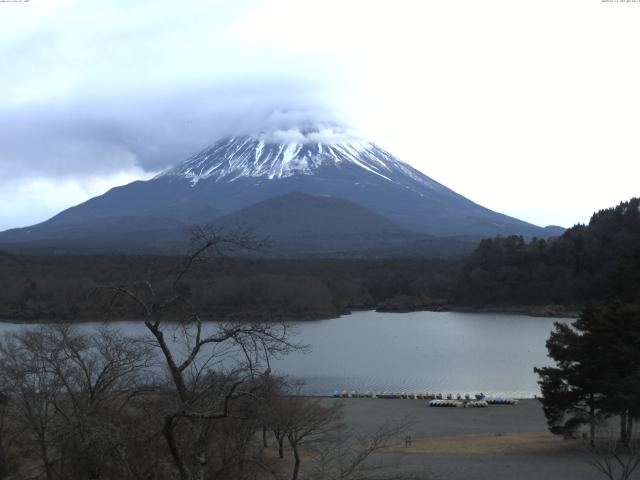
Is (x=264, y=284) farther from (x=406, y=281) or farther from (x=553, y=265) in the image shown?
(x=553, y=265)

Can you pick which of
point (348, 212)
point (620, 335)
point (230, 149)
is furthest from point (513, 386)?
point (230, 149)

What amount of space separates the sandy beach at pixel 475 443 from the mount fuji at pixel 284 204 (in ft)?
223

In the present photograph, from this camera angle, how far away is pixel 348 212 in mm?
112625

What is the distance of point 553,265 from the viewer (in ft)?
166

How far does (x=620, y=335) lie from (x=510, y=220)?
405ft

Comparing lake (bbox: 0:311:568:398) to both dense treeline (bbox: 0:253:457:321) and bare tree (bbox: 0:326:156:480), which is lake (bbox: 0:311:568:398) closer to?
dense treeline (bbox: 0:253:457:321)

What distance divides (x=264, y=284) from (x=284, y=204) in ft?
207

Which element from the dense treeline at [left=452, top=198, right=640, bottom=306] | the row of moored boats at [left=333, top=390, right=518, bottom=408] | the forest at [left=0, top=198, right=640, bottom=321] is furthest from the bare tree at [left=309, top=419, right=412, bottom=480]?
the dense treeline at [left=452, top=198, right=640, bottom=306]

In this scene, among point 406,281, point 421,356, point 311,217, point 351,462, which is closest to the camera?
point 351,462

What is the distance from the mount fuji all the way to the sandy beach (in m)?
67.8

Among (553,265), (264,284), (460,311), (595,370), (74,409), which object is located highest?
(553,265)

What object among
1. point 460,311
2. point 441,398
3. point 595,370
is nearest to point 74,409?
point 595,370

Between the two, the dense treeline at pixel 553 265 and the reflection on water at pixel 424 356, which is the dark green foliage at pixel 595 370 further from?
the dense treeline at pixel 553 265

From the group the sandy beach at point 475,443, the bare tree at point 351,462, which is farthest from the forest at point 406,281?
the bare tree at point 351,462
